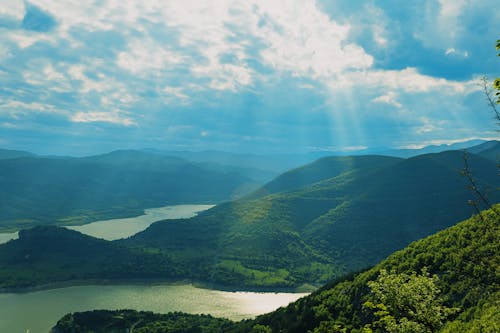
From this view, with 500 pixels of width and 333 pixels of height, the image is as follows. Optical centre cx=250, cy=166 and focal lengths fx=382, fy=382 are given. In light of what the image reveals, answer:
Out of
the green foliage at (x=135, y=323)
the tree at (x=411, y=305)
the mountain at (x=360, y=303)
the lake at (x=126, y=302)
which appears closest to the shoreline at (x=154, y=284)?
the lake at (x=126, y=302)

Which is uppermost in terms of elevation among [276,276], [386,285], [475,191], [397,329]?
[475,191]

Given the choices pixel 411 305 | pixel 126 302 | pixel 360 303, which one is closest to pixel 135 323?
pixel 126 302

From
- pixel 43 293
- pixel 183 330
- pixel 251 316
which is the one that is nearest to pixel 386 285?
pixel 183 330

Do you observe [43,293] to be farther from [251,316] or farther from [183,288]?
[251,316]

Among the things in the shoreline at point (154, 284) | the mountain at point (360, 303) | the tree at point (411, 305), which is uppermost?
the tree at point (411, 305)

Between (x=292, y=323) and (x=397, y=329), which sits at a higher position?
(x=397, y=329)

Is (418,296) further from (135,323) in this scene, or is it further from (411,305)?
(135,323)

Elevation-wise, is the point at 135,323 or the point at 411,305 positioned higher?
the point at 411,305

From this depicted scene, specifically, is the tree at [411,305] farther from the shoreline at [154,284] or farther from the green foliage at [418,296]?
the shoreline at [154,284]
